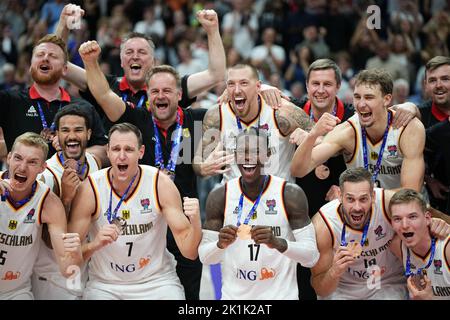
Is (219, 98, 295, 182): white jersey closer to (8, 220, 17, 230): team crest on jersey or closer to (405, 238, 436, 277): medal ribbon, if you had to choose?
(405, 238, 436, 277): medal ribbon

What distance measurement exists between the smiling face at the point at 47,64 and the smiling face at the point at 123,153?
1402 mm

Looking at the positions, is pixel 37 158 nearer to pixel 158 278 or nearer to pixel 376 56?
pixel 158 278

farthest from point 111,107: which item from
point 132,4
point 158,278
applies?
point 132,4

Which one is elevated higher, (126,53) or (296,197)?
(126,53)

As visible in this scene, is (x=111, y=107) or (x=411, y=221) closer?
(x=411, y=221)

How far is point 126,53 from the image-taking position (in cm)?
940

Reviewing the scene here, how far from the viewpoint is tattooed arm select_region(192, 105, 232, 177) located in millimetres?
7961

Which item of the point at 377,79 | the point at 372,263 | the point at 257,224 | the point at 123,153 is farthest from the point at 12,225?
the point at 377,79

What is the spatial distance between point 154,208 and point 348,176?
180 centimetres

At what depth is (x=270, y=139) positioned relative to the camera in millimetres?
8555

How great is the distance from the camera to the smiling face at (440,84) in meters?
9.05
